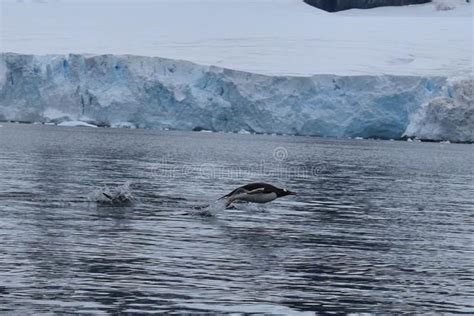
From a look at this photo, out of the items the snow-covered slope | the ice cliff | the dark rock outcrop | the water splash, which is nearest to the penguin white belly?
the water splash

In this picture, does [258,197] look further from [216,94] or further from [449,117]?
[216,94]

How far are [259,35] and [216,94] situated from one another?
876 inches

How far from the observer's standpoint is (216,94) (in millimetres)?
55844

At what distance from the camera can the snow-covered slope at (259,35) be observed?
6488 centimetres

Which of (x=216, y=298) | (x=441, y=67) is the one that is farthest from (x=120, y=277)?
(x=441, y=67)

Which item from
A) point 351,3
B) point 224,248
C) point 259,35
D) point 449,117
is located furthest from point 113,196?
point 351,3

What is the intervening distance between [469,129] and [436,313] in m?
47.4

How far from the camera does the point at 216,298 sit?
9.28 meters

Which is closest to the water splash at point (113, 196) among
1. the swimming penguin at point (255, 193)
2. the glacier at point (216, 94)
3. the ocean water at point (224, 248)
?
the ocean water at point (224, 248)

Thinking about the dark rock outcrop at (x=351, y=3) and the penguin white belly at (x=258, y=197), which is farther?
the dark rock outcrop at (x=351, y=3)

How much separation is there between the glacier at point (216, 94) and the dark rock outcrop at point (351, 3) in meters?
39.4

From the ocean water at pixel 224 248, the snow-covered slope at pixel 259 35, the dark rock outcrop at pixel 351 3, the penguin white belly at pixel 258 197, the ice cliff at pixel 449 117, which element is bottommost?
the ocean water at pixel 224 248

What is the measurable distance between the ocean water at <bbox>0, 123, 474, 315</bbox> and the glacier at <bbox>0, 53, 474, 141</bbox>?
29.9 meters

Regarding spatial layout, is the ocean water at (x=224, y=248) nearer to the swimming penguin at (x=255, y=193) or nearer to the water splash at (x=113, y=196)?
the water splash at (x=113, y=196)
